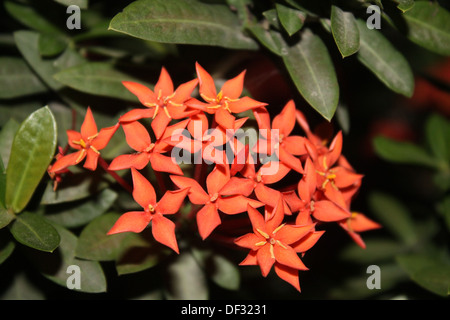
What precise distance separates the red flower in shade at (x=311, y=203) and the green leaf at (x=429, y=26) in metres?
0.61

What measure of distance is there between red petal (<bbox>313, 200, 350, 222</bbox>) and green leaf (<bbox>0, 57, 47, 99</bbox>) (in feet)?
3.30

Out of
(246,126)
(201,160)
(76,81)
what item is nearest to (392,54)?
(246,126)

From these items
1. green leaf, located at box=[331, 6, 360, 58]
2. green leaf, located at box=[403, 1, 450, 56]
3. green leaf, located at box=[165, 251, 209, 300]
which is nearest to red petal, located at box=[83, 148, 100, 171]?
green leaf, located at box=[165, 251, 209, 300]

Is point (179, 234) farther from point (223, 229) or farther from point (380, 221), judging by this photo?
point (380, 221)

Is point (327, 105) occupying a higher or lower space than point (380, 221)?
higher

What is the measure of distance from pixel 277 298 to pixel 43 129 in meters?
1.05

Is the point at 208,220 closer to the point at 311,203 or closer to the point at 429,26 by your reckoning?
the point at 311,203

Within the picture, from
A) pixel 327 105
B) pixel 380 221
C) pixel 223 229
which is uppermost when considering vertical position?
pixel 327 105

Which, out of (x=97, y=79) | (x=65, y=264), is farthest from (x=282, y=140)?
(x=65, y=264)

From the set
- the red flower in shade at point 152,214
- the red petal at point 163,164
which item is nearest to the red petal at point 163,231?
the red flower in shade at point 152,214

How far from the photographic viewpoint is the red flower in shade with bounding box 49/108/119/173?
1.15 m

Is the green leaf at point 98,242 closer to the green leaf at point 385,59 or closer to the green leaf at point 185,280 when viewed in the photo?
the green leaf at point 185,280

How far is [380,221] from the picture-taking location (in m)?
2.24

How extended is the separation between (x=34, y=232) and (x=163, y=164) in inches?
15.8
